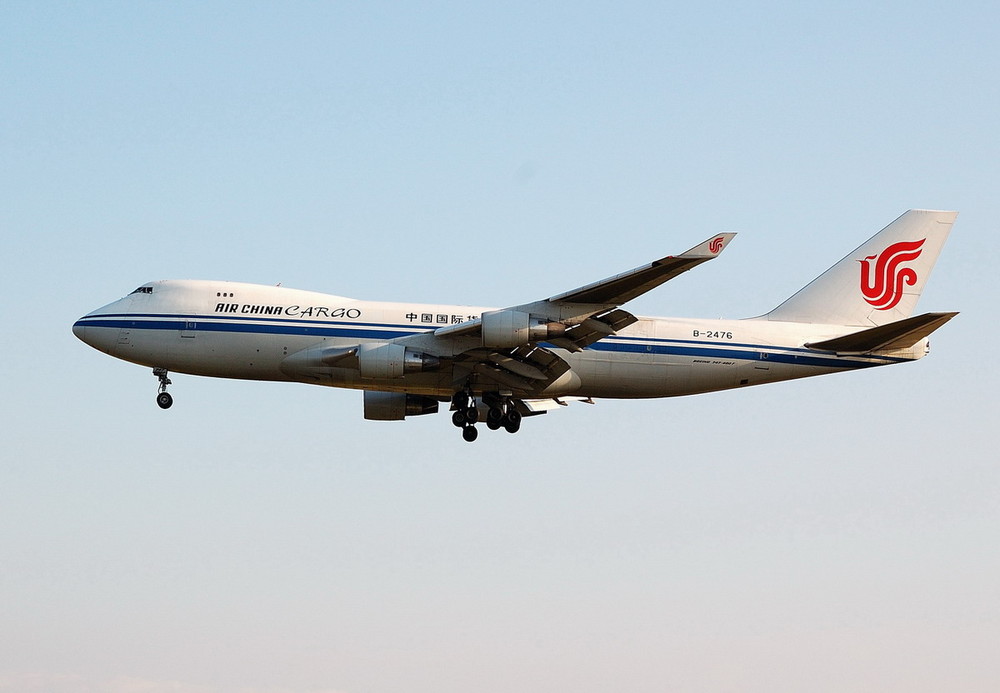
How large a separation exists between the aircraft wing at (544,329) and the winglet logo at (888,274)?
36.8 feet

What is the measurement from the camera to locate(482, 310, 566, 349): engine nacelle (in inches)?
1533

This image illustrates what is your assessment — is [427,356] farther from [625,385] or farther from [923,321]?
[923,321]

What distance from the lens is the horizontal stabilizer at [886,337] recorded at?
133ft

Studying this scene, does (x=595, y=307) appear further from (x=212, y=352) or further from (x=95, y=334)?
(x=95, y=334)

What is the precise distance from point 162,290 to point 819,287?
2177cm

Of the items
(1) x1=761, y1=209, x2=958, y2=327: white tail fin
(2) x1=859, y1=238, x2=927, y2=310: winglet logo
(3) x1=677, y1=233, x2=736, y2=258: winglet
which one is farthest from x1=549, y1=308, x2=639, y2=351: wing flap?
(2) x1=859, y1=238, x2=927, y2=310: winglet logo

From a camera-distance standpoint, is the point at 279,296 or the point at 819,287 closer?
the point at 279,296

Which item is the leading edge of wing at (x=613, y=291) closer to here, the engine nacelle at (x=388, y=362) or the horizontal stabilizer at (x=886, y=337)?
the engine nacelle at (x=388, y=362)

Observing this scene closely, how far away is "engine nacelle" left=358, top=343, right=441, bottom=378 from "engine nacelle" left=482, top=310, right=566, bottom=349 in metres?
2.51

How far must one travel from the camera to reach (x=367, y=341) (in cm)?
4203

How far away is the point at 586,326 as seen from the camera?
129ft

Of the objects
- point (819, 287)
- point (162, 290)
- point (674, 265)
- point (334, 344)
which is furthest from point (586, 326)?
point (162, 290)

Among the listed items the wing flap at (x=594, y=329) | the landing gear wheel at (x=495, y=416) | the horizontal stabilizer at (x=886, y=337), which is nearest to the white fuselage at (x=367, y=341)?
the horizontal stabilizer at (x=886, y=337)

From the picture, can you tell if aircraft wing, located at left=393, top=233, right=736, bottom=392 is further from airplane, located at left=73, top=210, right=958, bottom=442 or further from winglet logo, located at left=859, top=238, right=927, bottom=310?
winglet logo, located at left=859, top=238, right=927, bottom=310
